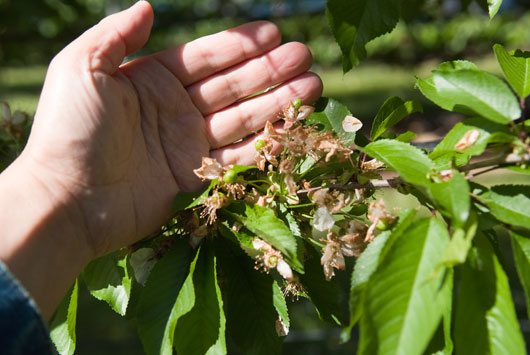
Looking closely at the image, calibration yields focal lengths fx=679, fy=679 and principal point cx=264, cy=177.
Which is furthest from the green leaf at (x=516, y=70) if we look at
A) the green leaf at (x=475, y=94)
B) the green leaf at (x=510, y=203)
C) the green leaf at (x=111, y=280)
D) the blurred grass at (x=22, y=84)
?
the blurred grass at (x=22, y=84)

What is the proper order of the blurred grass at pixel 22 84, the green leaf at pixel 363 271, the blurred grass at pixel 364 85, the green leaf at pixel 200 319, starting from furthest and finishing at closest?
the blurred grass at pixel 22 84, the blurred grass at pixel 364 85, the green leaf at pixel 200 319, the green leaf at pixel 363 271

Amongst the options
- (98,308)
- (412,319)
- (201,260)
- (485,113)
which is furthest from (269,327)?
(98,308)

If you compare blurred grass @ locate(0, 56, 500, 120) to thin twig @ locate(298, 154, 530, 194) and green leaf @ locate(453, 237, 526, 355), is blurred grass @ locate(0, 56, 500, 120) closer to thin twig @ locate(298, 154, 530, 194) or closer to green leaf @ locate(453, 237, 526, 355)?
thin twig @ locate(298, 154, 530, 194)

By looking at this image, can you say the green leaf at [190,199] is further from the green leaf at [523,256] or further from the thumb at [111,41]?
the green leaf at [523,256]

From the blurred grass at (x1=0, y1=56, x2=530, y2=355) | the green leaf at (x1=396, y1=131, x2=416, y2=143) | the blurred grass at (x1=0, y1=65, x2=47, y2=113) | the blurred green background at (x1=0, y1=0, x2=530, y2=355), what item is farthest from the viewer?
the blurred grass at (x1=0, y1=65, x2=47, y2=113)

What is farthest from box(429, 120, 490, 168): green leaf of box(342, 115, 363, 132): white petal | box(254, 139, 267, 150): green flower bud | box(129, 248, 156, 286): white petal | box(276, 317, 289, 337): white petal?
box(129, 248, 156, 286): white petal

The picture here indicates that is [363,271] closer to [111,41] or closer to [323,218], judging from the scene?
[323,218]

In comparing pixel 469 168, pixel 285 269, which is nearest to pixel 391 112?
pixel 469 168

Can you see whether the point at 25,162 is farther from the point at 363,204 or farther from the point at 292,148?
the point at 363,204
